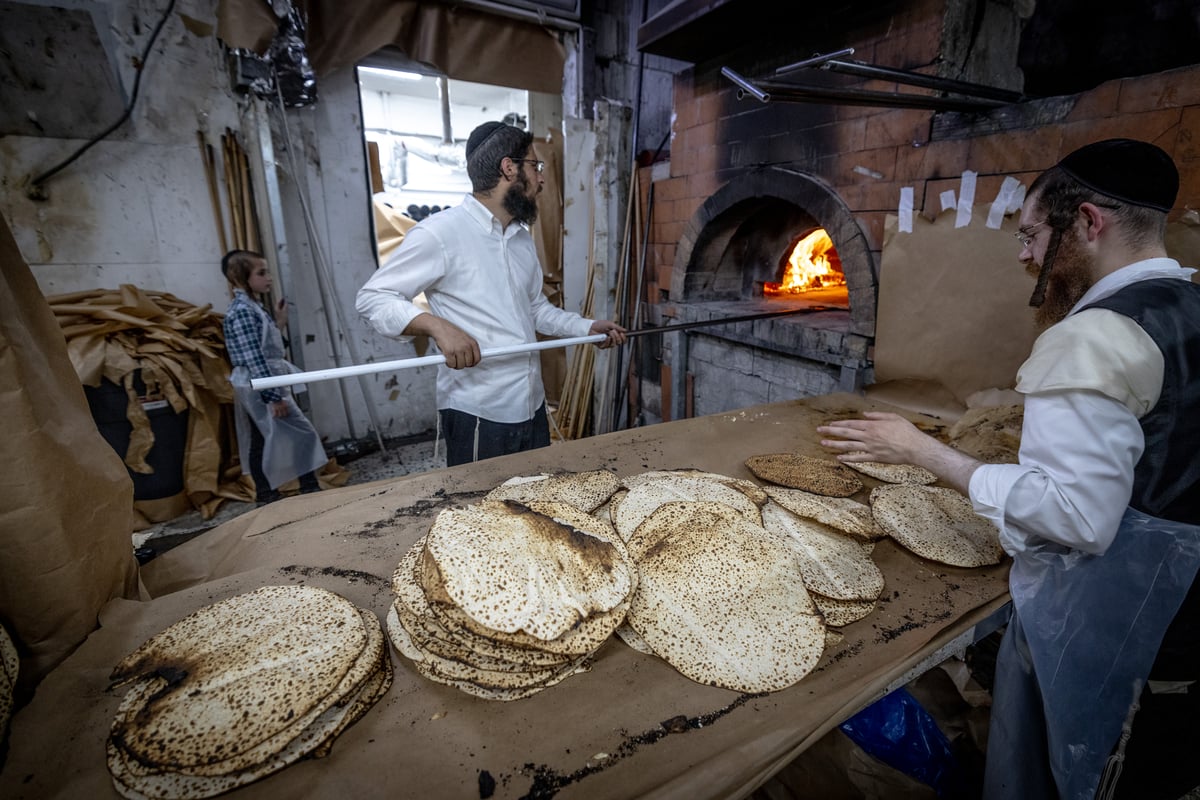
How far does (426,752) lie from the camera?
89 centimetres

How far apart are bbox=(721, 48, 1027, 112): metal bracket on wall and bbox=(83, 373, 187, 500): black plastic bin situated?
12.8ft

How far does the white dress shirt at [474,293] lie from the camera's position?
7.39 ft

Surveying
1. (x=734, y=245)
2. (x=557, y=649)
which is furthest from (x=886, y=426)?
(x=734, y=245)

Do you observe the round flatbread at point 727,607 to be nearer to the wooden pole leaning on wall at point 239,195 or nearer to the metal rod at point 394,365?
the metal rod at point 394,365

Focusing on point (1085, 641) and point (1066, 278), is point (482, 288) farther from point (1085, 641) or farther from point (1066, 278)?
point (1085, 641)

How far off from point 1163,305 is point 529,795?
151cm

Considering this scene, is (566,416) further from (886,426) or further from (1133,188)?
(1133,188)

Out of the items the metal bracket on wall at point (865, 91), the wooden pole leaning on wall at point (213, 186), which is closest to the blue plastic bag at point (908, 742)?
the metal bracket on wall at point (865, 91)

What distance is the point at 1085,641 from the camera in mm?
1144

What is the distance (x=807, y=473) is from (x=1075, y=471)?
82cm

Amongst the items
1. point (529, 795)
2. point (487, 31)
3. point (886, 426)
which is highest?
point (487, 31)

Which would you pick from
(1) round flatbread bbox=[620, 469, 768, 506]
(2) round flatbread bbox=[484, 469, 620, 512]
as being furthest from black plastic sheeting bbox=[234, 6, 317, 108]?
(1) round flatbread bbox=[620, 469, 768, 506]

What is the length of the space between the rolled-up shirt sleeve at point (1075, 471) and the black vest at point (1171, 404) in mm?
69

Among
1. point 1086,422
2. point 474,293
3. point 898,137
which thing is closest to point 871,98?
point 898,137
